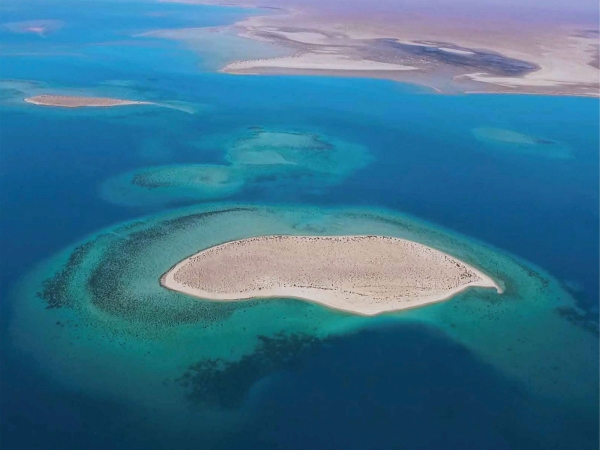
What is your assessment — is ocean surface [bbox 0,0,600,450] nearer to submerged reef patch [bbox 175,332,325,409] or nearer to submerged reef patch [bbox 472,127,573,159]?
submerged reef patch [bbox 175,332,325,409]

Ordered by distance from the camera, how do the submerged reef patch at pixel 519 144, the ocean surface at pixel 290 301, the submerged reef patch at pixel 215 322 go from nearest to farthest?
the ocean surface at pixel 290 301
the submerged reef patch at pixel 215 322
the submerged reef patch at pixel 519 144

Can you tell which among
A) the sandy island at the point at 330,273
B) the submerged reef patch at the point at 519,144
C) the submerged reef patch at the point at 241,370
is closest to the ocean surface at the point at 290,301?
the submerged reef patch at the point at 241,370

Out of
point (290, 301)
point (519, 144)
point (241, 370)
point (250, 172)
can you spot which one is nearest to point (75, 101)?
point (250, 172)

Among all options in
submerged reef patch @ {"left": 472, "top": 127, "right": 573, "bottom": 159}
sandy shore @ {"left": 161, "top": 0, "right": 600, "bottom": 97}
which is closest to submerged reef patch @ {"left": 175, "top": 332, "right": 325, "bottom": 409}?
submerged reef patch @ {"left": 472, "top": 127, "right": 573, "bottom": 159}

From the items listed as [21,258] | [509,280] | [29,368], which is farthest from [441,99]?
[29,368]

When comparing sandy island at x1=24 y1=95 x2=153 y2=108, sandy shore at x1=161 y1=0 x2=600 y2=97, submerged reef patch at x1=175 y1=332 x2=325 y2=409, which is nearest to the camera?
submerged reef patch at x1=175 y1=332 x2=325 y2=409

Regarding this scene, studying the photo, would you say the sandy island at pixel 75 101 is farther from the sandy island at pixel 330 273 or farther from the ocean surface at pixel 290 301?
the sandy island at pixel 330 273

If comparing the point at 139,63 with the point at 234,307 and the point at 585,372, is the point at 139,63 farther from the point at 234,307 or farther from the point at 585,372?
the point at 585,372
